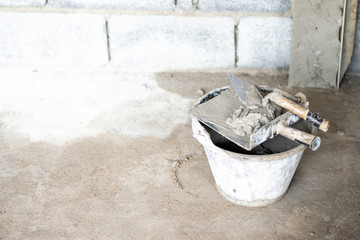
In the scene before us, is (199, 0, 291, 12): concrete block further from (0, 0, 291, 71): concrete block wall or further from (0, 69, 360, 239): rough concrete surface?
(0, 69, 360, 239): rough concrete surface

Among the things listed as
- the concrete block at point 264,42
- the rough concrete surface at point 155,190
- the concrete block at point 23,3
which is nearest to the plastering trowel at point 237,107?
the rough concrete surface at point 155,190

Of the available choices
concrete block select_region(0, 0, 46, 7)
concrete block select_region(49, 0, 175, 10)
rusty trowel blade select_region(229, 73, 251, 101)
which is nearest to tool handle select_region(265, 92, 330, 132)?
rusty trowel blade select_region(229, 73, 251, 101)

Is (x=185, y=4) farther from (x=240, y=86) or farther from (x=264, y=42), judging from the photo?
(x=240, y=86)

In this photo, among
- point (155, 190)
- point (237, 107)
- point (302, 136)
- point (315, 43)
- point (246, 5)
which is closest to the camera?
point (302, 136)

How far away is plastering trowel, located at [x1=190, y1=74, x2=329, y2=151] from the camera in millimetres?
2275

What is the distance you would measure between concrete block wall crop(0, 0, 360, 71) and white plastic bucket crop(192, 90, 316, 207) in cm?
150

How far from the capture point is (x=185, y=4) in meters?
3.90

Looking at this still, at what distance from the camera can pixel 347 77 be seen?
154 inches

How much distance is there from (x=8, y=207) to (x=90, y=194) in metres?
0.47

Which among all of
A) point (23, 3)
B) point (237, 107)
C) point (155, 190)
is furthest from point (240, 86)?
point (23, 3)

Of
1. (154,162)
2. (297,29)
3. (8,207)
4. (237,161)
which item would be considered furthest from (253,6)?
(8,207)

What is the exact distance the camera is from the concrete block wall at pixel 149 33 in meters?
3.91

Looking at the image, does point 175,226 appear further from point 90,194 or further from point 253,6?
point 253,6

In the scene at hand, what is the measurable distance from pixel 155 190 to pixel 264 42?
183cm
